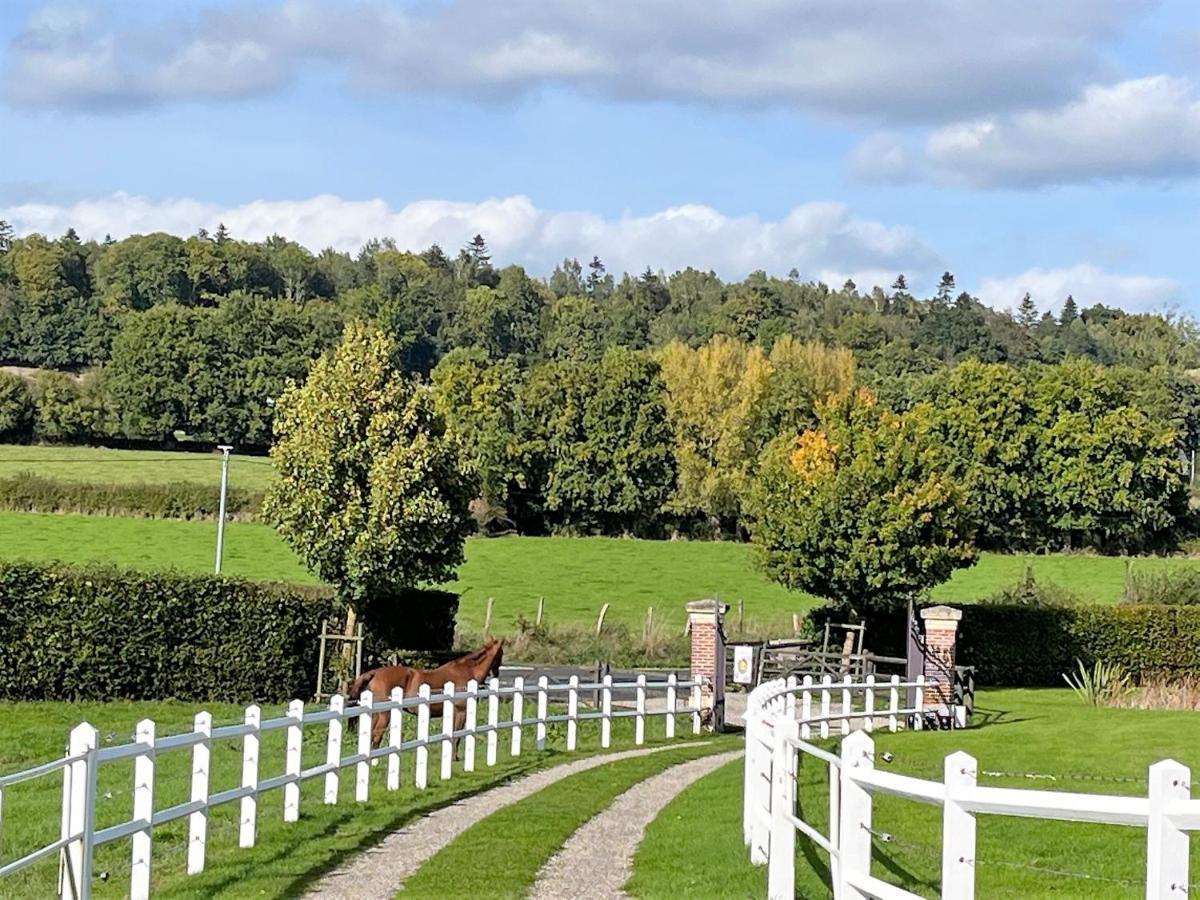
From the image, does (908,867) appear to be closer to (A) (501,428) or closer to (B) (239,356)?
(A) (501,428)

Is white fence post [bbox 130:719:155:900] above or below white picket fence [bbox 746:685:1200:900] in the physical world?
below

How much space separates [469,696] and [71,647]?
12.4 m

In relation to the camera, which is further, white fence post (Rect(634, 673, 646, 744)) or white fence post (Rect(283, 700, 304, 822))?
white fence post (Rect(634, 673, 646, 744))

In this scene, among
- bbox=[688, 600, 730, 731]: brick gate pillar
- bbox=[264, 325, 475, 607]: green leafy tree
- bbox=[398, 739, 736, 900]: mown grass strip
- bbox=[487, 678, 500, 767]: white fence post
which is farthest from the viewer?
bbox=[264, 325, 475, 607]: green leafy tree

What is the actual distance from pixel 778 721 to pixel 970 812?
160 inches

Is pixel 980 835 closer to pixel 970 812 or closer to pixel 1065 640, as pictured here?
pixel 970 812

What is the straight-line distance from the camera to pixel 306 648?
100ft

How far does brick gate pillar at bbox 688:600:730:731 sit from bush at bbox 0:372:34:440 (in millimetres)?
66817

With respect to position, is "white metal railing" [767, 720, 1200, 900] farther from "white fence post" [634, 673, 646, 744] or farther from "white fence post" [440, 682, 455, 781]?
"white fence post" [634, 673, 646, 744]

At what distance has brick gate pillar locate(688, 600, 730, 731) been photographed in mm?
28750

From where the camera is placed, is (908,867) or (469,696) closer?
(908,867)

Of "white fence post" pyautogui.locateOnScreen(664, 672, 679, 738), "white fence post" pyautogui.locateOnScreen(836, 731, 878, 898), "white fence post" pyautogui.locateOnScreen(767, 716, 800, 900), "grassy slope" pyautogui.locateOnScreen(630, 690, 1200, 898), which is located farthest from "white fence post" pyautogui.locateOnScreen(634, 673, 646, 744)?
"white fence post" pyautogui.locateOnScreen(836, 731, 878, 898)

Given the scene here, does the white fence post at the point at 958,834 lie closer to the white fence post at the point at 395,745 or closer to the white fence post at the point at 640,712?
the white fence post at the point at 395,745

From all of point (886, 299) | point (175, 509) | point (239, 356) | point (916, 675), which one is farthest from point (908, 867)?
point (886, 299)
